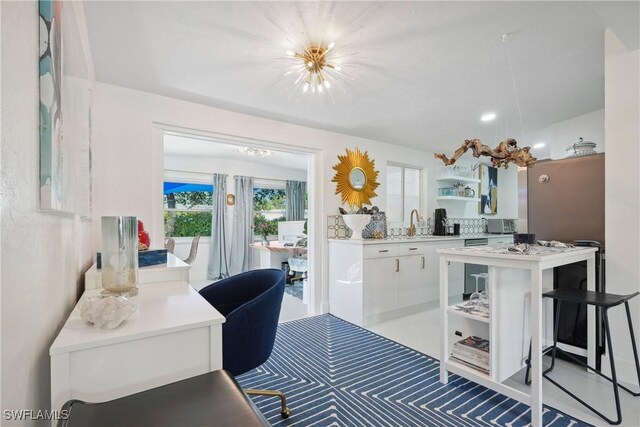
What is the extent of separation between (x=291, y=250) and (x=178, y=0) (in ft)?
11.2

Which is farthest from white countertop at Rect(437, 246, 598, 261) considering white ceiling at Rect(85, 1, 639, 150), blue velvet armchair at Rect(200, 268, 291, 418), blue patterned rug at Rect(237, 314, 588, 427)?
white ceiling at Rect(85, 1, 639, 150)

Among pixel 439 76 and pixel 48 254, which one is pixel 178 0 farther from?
pixel 439 76

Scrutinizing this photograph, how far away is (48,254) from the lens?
3.06ft

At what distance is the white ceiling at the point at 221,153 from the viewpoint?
4.48 metres

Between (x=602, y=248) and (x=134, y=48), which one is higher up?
(x=134, y=48)

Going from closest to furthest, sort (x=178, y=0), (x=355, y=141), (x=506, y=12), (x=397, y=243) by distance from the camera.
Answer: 1. (x=178, y=0)
2. (x=506, y=12)
3. (x=397, y=243)
4. (x=355, y=141)

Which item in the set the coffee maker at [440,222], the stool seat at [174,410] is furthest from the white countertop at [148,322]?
the coffee maker at [440,222]

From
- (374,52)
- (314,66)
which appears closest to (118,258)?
(314,66)

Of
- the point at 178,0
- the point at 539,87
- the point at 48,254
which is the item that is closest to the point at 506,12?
the point at 539,87

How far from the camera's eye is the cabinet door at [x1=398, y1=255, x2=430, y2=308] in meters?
3.38

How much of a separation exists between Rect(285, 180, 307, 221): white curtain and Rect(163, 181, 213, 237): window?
1.58 meters

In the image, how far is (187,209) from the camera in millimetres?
5508

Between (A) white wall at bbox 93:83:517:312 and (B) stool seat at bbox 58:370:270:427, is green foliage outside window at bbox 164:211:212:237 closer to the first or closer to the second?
(A) white wall at bbox 93:83:517:312

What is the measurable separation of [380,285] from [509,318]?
4.95ft
